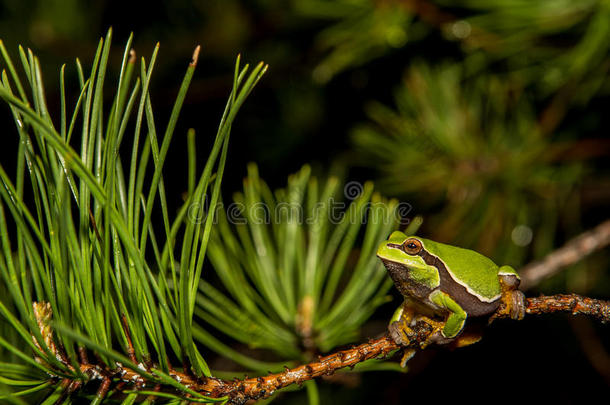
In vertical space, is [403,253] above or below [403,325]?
above

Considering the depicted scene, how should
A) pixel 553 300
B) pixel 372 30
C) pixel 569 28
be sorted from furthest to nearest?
pixel 372 30 < pixel 569 28 < pixel 553 300

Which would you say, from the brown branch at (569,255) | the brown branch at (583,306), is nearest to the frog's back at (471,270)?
the brown branch at (583,306)

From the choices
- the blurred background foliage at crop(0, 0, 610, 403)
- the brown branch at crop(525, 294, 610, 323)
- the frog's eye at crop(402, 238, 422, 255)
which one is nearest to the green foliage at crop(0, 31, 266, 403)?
the frog's eye at crop(402, 238, 422, 255)

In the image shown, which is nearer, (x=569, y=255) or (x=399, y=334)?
(x=399, y=334)

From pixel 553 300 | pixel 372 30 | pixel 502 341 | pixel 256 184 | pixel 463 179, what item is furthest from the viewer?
pixel 502 341

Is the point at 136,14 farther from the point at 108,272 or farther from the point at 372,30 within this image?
the point at 108,272

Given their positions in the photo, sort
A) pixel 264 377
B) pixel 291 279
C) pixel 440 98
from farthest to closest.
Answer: pixel 440 98
pixel 291 279
pixel 264 377

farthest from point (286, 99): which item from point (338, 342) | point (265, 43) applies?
point (338, 342)

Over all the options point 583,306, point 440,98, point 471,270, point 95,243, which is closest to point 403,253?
point 471,270

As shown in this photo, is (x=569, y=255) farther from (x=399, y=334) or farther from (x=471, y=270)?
(x=399, y=334)
